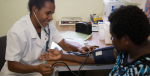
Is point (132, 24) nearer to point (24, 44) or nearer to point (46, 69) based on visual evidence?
point (46, 69)

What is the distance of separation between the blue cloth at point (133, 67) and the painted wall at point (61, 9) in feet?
4.60

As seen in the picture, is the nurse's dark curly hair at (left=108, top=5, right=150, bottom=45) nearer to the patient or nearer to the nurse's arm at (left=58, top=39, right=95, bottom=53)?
the patient

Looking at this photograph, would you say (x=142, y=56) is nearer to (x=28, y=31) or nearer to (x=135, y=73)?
(x=135, y=73)

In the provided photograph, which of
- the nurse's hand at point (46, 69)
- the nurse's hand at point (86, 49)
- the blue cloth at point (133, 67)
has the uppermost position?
the blue cloth at point (133, 67)

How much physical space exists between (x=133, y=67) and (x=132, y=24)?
0.24 m

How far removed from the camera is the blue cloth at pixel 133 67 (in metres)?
0.70

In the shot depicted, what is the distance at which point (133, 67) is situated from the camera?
0.75 metres

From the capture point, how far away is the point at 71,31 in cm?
172

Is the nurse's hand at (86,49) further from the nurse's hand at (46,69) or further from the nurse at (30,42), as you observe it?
the nurse's hand at (46,69)

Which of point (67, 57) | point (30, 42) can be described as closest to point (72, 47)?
point (67, 57)

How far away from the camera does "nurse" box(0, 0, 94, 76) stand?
0.96m

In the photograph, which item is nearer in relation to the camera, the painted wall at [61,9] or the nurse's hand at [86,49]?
the nurse's hand at [86,49]

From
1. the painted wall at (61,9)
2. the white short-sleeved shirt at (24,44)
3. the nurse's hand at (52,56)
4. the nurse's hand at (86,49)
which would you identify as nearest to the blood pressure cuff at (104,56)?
the nurse's hand at (86,49)

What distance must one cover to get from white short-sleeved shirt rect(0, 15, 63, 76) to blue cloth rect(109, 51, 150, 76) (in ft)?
2.11
